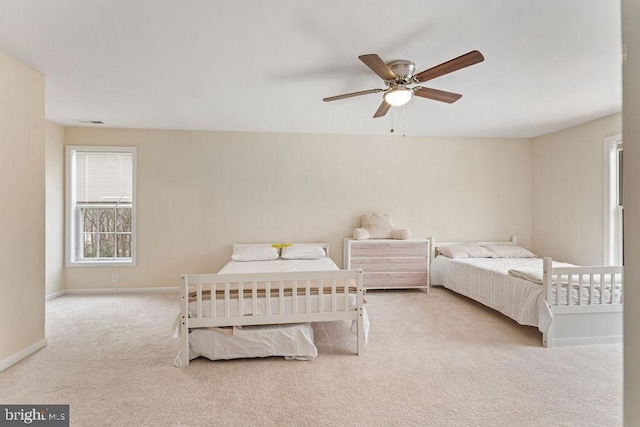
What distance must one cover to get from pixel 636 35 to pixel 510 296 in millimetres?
3153

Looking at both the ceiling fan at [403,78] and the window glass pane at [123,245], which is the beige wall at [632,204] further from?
the window glass pane at [123,245]

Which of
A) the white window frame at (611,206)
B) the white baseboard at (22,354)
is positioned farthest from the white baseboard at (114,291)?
the white window frame at (611,206)

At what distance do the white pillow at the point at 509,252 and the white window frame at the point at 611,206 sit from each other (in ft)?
2.86

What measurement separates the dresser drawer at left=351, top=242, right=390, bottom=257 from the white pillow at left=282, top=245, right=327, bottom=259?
46 centimetres

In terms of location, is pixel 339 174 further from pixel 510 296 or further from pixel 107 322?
pixel 107 322

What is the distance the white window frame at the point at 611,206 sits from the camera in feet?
12.1

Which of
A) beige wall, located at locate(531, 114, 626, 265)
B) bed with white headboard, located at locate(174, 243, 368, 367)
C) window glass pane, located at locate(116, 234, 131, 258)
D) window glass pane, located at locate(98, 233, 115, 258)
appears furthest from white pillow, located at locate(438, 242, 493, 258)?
window glass pane, located at locate(98, 233, 115, 258)

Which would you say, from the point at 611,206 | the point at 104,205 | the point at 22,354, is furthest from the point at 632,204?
the point at 104,205

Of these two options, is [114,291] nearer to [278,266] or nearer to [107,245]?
[107,245]

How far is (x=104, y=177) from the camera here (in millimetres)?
4457

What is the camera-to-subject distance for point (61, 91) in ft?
9.94

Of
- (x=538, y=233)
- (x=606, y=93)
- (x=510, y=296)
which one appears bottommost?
(x=510, y=296)

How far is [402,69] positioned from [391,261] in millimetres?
2737

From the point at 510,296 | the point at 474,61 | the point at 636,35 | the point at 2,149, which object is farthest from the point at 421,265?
the point at 2,149
